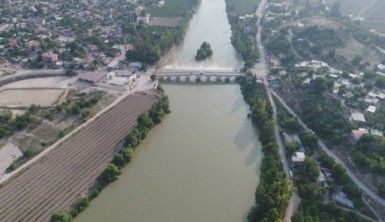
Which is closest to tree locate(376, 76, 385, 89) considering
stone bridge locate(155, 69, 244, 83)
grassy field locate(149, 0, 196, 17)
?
stone bridge locate(155, 69, 244, 83)

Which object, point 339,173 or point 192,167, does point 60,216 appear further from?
point 339,173

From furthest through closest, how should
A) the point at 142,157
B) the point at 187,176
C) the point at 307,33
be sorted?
the point at 307,33 → the point at 142,157 → the point at 187,176

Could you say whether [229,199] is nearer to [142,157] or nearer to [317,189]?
[317,189]

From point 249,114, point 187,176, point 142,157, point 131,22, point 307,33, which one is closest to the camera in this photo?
point 187,176

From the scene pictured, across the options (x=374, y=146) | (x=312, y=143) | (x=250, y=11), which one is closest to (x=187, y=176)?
(x=312, y=143)

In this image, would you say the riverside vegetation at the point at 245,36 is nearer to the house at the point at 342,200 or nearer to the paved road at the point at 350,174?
the paved road at the point at 350,174

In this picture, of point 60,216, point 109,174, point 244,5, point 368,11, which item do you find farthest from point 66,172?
point 368,11

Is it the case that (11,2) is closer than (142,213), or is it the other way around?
(142,213)
